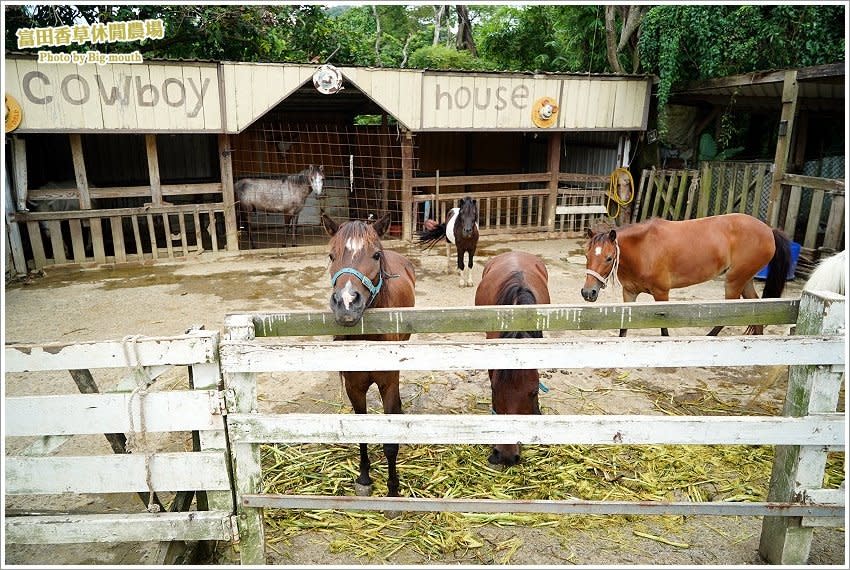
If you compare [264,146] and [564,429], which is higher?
[264,146]

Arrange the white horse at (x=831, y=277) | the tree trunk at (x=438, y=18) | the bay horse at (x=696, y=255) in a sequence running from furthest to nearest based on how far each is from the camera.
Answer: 1. the tree trunk at (x=438, y=18)
2. the bay horse at (x=696, y=255)
3. the white horse at (x=831, y=277)

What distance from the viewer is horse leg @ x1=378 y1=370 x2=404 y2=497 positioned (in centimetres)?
336

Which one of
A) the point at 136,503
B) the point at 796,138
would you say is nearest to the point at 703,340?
the point at 136,503

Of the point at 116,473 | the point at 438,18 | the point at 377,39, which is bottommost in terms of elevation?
the point at 116,473

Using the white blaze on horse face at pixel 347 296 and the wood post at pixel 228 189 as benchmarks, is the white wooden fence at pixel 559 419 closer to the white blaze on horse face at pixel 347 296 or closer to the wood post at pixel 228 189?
the white blaze on horse face at pixel 347 296

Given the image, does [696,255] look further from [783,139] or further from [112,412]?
[112,412]

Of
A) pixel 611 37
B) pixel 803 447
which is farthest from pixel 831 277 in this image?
pixel 611 37

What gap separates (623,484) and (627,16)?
13359mm

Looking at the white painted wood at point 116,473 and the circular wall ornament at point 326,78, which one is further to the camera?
the circular wall ornament at point 326,78

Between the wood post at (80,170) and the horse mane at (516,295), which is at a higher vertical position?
the wood post at (80,170)

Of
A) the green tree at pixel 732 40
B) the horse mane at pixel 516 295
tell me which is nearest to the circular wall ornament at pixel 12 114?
the horse mane at pixel 516 295

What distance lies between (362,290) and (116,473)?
141 centimetres

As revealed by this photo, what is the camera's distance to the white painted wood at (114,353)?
7.54 ft

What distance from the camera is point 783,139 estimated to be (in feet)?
28.9
